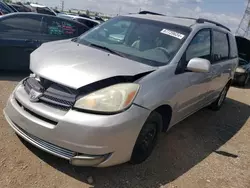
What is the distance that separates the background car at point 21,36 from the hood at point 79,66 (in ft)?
9.80

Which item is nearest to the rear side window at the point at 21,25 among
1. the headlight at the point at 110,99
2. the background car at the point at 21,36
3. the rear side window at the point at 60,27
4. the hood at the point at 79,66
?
the background car at the point at 21,36

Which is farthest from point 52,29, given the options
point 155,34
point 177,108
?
point 177,108

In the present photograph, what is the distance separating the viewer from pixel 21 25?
6336 mm

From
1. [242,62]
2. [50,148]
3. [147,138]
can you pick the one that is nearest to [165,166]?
[147,138]

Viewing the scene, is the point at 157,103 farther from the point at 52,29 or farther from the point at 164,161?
the point at 52,29

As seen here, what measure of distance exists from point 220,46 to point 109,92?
10.4 feet

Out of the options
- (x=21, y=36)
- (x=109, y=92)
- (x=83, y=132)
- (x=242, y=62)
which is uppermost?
(x=109, y=92)

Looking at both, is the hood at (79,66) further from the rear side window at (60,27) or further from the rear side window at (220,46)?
the rear side window at (60,27)

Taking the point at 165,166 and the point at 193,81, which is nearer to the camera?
the point at 165,166

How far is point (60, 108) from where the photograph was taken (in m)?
2.70

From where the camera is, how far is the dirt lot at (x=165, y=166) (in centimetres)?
291

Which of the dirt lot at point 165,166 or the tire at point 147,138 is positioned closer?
the dirt lot at point 165,166

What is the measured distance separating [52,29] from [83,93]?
4.56 metres

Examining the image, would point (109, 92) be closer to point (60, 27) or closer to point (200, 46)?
point (200, 46)
